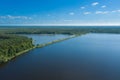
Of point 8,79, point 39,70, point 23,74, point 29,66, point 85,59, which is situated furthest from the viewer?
point 85,59

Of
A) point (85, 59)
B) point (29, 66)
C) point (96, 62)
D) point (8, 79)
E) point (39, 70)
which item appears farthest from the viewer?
point (85, 59)

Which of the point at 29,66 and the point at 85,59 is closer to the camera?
the point at 29,66

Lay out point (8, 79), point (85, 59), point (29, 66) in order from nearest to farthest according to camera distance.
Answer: point (8, 79)
point (29, 66)
point (85, 59)

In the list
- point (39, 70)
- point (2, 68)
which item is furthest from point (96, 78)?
point (2, 68)

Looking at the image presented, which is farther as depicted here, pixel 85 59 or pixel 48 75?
pixel 85 59

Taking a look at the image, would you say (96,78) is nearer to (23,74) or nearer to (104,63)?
(104,63)

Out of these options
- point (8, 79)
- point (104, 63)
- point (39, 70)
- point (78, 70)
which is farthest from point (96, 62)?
point (8, 79)

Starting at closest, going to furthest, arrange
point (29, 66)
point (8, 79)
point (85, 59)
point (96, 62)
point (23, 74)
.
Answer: point (8, 79) < point (23, 74) < point (29, 66) < point (96, 62) < point (85, 59)

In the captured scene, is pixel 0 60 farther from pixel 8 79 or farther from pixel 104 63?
pixel 104 63
